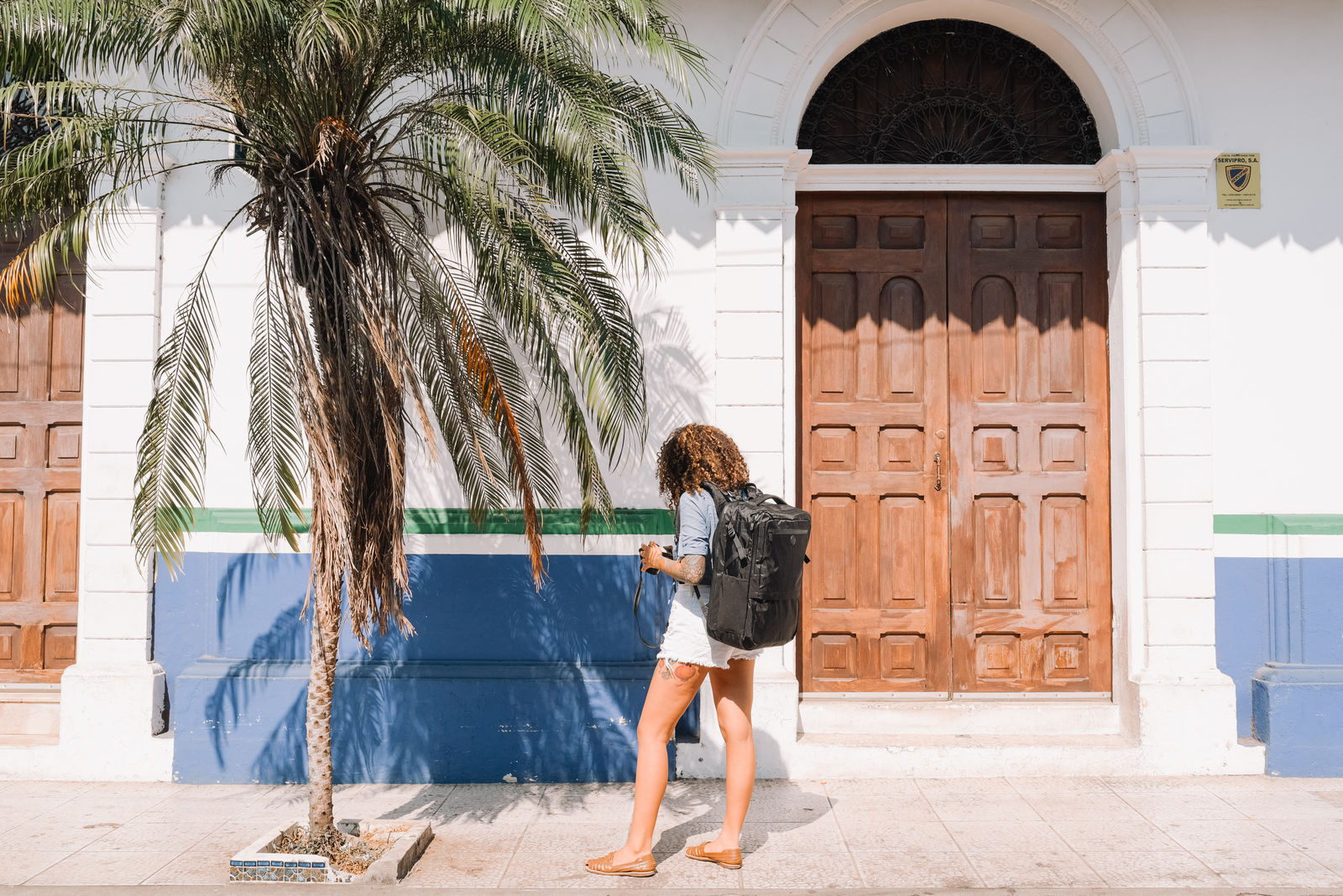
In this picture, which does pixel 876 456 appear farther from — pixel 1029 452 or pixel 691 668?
pixel 691 668

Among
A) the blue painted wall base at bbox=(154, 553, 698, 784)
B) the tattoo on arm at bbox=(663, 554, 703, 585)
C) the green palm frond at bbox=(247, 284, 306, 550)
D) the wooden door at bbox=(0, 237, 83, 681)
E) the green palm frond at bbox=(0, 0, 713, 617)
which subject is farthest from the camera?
the wooden door at bbox=(0, 237, 83, 681)

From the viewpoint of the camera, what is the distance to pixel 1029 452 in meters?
5.98

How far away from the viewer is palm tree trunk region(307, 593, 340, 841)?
163 inches

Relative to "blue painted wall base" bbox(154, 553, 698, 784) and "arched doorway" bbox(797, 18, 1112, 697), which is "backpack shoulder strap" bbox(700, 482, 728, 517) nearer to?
"blue painted wall base" bbox(154, 553, 698, 784)

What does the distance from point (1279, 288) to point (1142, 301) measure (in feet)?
2.56

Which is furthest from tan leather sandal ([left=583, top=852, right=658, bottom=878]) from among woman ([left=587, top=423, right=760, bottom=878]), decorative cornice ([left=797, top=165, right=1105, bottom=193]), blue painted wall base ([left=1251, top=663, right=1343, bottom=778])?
decorative cornice ([left=797, top=165, right=1105, bottom=193])

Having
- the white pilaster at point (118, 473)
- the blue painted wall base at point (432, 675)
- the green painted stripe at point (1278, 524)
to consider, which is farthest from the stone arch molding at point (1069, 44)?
the white pilaster at point (118, 473)

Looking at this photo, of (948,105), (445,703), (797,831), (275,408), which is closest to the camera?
(275,408)

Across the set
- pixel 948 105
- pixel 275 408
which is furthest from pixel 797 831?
pixel 948 105

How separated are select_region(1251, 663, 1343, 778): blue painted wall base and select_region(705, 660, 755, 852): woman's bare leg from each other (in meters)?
3.17

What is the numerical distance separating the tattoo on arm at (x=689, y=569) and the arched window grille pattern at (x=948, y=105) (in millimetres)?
3164

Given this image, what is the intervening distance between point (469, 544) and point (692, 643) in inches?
78.8

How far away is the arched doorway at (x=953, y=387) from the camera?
5949mm

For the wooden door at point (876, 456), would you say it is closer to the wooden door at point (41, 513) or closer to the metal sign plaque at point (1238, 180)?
the metal sign plaque at point (1238, 180)
